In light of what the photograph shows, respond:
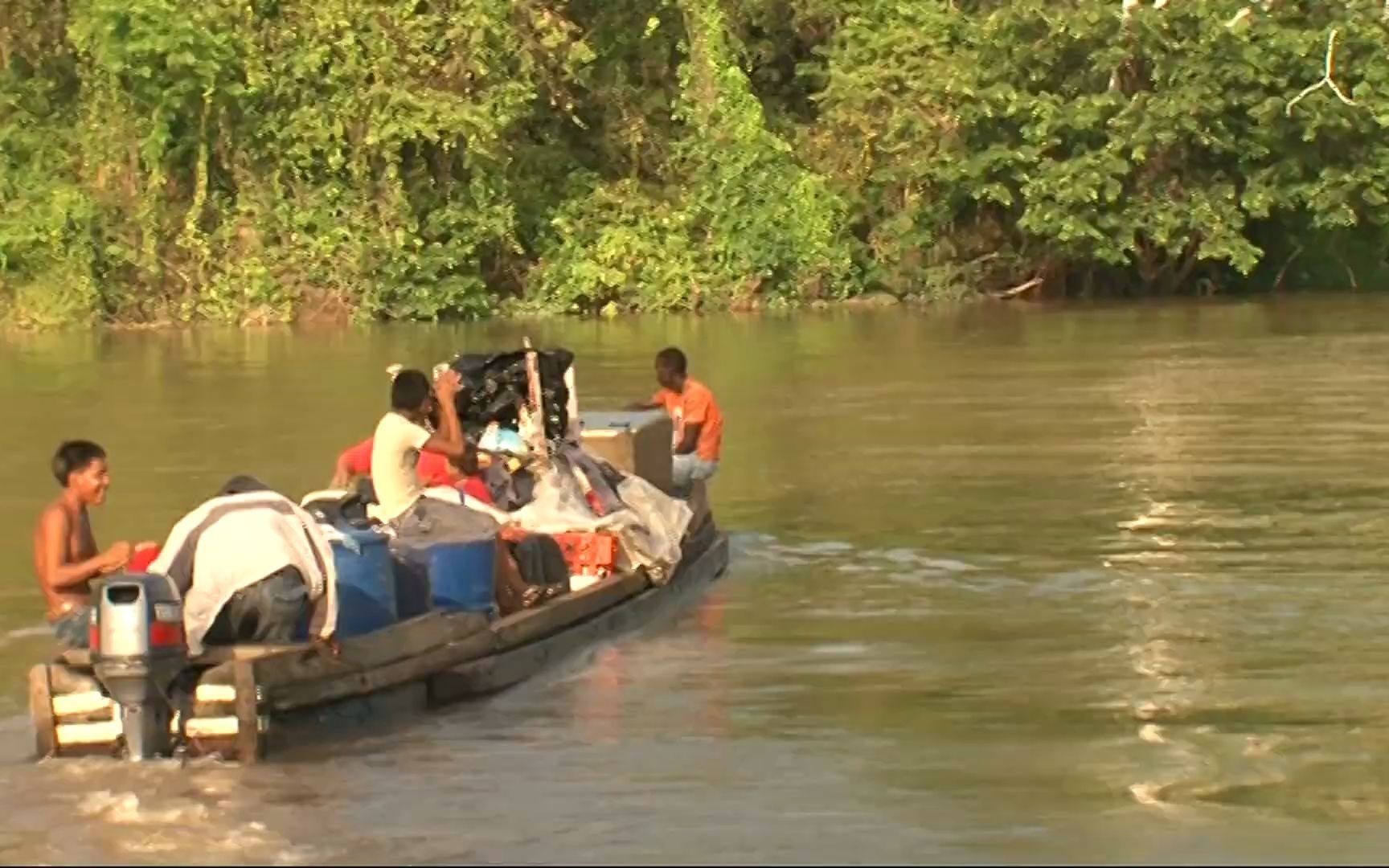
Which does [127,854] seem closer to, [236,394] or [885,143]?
[236,394]

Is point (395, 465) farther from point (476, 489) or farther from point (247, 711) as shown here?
point (247, 711)

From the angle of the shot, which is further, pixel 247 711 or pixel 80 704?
pixel 80 704

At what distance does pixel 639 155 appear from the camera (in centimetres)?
4659

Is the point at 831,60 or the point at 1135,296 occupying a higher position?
the point at 831,60

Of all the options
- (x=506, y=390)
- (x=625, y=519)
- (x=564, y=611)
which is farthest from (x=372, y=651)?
(x=506, y=390)

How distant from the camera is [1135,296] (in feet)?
149

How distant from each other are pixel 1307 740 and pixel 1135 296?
3432cm

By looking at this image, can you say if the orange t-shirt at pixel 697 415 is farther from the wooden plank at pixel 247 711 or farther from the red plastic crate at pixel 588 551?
the wooden plank at pixel 247 711

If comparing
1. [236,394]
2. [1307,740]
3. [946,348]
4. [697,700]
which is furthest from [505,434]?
[946,348]

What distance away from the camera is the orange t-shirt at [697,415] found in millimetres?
17859

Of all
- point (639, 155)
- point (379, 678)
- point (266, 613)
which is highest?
point (639, 155)

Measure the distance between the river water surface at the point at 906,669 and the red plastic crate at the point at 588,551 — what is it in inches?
17.0

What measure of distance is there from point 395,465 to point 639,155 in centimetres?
3319

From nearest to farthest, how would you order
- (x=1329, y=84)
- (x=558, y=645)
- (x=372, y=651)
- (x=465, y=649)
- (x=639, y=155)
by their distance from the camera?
(x=372, y=651) < (x=465, y=649) < (x=558, y=645) < (x=1329, y=84) < (x=639, y=155)
